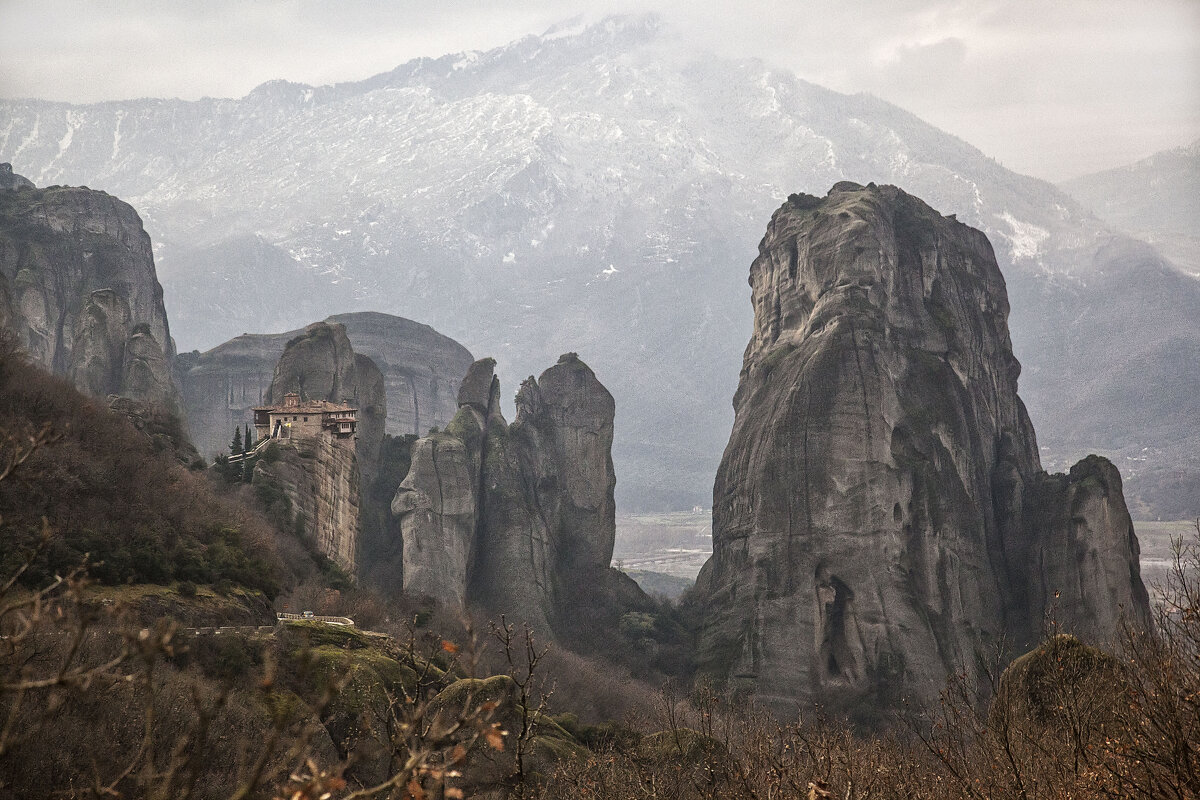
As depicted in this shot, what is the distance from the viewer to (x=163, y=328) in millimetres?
138750

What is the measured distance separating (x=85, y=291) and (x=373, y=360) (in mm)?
42224

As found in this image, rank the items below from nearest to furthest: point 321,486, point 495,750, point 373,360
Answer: point 495,750 → point 321,486 → point 373,360

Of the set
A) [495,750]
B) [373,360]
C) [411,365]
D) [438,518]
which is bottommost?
[495,750]

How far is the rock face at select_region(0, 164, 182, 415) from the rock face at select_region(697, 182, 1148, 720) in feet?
153

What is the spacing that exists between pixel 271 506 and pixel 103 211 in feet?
234

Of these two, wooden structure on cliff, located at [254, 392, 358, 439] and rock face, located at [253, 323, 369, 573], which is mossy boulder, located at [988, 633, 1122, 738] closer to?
rock face, located at [253, 323, 369, 573]

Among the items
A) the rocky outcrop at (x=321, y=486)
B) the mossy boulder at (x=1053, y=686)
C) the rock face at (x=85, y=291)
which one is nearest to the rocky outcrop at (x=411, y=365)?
the rock face at (x=85, y=291)

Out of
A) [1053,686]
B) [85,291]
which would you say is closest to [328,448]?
[85,291]

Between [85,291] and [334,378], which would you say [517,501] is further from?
[85,291]

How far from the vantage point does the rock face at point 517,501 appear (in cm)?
10175

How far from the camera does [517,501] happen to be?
10919 cm

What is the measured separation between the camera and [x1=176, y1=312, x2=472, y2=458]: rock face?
15738 centimetres

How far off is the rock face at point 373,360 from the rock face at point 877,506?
61.0 m

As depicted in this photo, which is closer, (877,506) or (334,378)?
(877,506)
